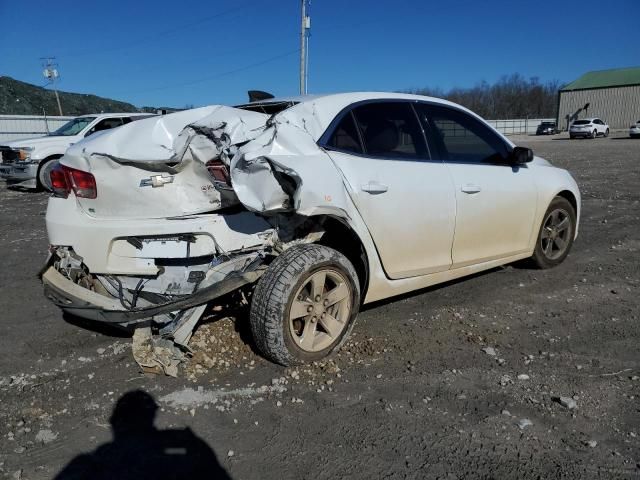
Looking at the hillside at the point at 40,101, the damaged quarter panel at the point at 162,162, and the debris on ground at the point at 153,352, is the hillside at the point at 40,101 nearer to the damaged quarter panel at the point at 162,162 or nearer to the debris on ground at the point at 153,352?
the damaged quarter panel at the point at 162,162

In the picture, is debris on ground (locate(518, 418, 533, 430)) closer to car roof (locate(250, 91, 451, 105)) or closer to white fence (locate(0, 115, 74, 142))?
car roof (locate(250, 91, 451, 105))

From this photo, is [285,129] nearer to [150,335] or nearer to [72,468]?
[150,335]

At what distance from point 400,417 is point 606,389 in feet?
4.27

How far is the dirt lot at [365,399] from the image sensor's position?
241 cm

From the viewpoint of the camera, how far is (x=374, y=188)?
11.0ft

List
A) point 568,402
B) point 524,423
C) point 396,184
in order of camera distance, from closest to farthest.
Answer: point 524,423
point 568,402
point 396,184

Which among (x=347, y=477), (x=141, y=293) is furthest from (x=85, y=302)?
(x=347, y=477)

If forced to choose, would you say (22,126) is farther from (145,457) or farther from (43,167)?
(145,457)

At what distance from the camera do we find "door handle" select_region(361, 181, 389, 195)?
3334mm

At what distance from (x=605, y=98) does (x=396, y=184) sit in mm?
65688

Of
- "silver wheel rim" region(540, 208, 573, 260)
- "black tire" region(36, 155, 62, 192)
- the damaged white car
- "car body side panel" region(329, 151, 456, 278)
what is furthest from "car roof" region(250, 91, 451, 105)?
"black tire" region(36, 155, 62, 192)

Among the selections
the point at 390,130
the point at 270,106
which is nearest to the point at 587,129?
the point at 390,130

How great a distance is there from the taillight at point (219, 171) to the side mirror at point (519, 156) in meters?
2.66

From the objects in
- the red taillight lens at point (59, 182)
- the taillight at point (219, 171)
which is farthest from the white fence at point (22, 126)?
the taillight at point (219, 171)
